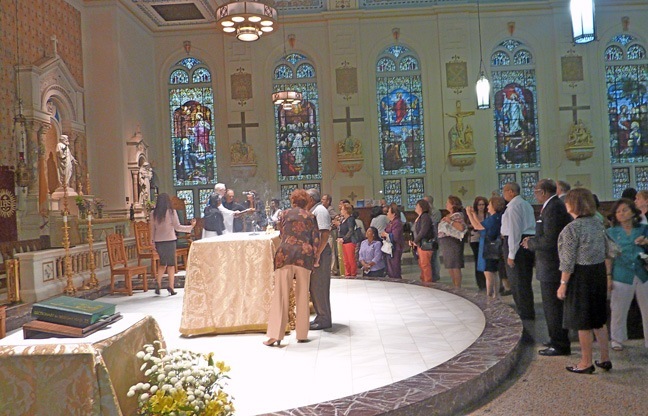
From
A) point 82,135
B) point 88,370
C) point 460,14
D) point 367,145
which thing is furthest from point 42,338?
point 460,14

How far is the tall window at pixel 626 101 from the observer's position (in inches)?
711

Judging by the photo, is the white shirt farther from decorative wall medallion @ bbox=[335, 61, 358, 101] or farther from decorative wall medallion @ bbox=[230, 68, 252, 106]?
decorative wall medallion @ bbox=[230, 68, 252, 106]

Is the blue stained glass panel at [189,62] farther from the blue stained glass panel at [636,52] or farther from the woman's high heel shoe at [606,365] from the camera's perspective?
the woman's high heel shoe at [606,365]

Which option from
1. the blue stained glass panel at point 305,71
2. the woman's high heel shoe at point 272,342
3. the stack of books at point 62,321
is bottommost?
the woman's high heel shoe at point 272,342

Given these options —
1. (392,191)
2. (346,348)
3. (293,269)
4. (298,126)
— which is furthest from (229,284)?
(298,126)

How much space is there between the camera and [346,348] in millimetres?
5207

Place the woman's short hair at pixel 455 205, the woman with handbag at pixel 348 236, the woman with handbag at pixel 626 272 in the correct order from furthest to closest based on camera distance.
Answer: the woman with handbag at pixel 348 236
the woman's short hair at pixel 455 205
the woman with handbag at pixel 626 272

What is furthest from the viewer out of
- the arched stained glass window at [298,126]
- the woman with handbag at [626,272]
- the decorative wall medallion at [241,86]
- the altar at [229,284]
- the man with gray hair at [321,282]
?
the arched stained glass window at [298,126]

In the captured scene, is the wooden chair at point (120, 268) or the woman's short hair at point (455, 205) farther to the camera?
the wooden chair at point (120, 268)

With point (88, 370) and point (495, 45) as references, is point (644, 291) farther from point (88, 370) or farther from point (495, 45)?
point (495, 45)

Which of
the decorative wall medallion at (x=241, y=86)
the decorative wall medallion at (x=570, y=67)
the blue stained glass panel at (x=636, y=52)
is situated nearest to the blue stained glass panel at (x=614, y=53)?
the blue stained glass panel at (x=636, y=52)

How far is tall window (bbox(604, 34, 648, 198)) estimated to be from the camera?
18047mm

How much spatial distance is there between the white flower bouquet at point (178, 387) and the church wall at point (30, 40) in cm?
988

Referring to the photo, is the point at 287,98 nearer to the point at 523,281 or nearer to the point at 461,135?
the point at 461,135
